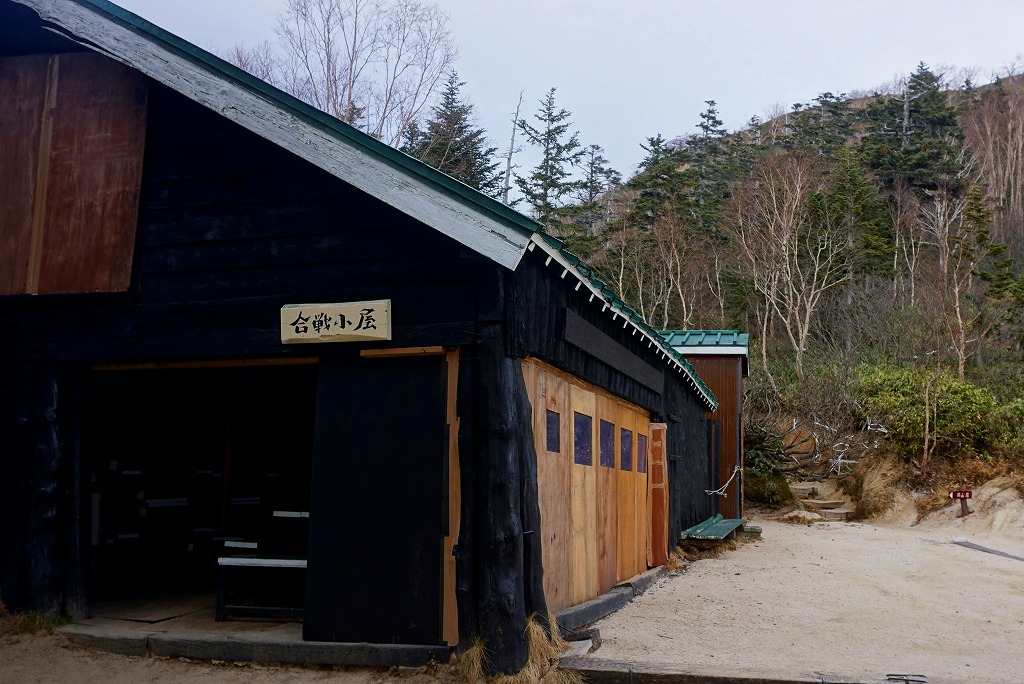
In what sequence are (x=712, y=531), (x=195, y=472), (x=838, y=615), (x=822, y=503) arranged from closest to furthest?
(x=838, y=615)
(x=195, y=472)
(x=712, y=531)
(x=822, y=503)

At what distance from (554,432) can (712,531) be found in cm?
834

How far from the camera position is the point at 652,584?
1106 cm

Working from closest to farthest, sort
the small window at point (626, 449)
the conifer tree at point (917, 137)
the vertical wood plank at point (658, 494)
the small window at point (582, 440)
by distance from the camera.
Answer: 1. the small window at point (582, 440)
2. the small window at point (626, 449)
3. the vertical wood plank at point (658, 494)
4. the conifer tree at point (917, 137)

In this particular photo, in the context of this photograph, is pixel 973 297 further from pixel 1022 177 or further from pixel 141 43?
pixel 141 43

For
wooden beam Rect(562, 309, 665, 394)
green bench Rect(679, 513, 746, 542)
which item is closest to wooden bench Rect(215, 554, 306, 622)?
wooden beam Rect(562, 309, 665, 394)

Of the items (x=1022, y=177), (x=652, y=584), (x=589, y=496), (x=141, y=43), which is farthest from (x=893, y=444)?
(x=1022, y=177)

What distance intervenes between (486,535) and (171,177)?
3.97m

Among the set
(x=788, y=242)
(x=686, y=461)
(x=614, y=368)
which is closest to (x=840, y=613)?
(x=614, y=368)

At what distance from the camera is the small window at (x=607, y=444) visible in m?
9.27

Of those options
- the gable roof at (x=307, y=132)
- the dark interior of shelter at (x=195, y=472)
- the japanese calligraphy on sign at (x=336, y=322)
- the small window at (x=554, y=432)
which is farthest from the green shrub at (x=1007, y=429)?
the japanese calligraphy on sign at (x=336, y=322)

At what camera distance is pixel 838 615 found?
8.73 meters

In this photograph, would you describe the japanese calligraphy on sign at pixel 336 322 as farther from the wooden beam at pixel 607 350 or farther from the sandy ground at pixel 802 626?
the sandy ground at pixel 802 626

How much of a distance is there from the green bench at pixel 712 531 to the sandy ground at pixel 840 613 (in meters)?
0.37

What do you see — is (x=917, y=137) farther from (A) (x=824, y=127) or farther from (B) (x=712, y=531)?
(B) (x=712, y=531)
